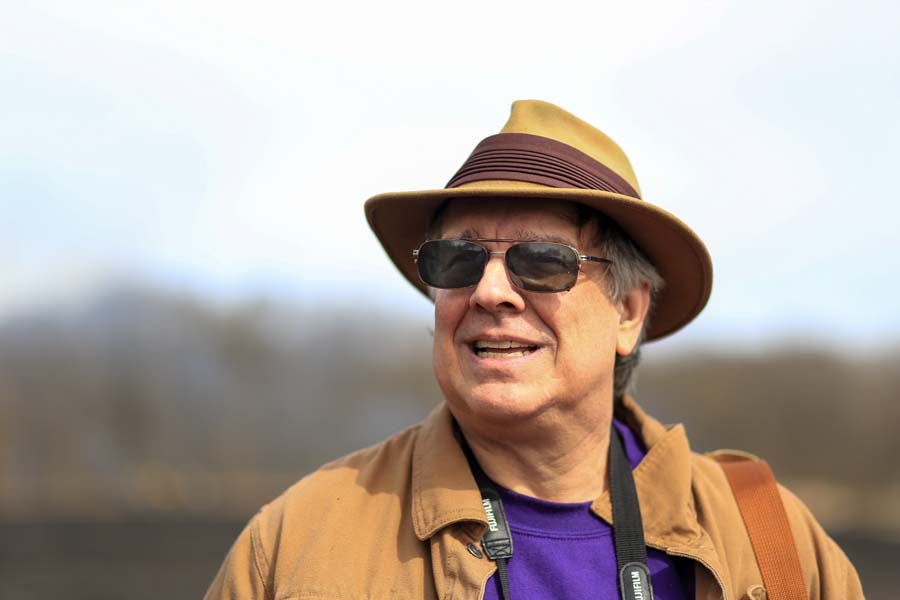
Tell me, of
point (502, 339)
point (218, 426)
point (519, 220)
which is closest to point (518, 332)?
point (502, 339)

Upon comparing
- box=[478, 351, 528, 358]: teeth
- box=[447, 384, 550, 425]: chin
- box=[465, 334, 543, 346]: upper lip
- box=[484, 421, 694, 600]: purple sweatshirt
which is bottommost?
box=[484, 421, 694, 600]: purple sweatshirt

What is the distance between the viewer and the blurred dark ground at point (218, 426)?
11711mm

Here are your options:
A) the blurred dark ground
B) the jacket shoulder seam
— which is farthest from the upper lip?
the blurred dark ground

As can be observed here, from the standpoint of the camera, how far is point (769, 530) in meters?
2.88

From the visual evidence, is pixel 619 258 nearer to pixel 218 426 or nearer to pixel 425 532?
pixel 425 532

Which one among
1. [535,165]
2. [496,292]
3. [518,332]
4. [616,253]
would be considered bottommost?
[518,332]

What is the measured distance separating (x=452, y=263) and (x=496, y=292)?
0.60 feet

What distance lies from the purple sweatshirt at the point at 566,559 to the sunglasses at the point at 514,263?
671 mm

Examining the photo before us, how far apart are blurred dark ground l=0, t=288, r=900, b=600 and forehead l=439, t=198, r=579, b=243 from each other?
7.65 metres

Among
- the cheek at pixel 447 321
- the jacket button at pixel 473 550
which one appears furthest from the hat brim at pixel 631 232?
the jacket button at pixel 473 550

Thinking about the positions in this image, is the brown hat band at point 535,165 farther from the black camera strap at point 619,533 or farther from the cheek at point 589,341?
the black camera strap at point 619,533

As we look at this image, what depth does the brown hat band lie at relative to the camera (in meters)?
2.77

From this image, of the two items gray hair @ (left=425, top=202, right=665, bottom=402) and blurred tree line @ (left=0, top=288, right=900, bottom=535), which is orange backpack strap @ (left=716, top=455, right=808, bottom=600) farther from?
blurred tree line @ (left=0, top=288, right=900, bottom=535)

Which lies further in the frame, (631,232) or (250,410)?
(250,410)
